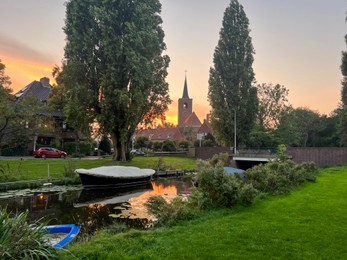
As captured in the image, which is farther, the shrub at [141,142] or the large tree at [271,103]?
the shrub at [141,142]

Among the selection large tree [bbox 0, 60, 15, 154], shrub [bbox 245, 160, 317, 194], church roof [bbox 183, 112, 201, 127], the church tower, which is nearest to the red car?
large tree [bbox 0, 60, 15, 154]

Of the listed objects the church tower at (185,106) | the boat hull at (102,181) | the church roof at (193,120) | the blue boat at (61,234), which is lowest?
the boat hull at (102,181)

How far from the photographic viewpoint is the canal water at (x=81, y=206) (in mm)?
11695

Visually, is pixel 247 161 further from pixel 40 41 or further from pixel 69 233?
pixel 69 233

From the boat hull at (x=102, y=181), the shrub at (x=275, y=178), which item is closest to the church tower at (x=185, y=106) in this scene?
the boat hull at (x=102, y=181)

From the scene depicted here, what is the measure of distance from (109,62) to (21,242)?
2660 cm

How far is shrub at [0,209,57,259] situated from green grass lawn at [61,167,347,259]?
1.73 ft

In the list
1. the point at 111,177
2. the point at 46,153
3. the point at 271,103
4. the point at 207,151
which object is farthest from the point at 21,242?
the point at 271,103

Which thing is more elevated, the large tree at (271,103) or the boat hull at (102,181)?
the large tree at (271,103)

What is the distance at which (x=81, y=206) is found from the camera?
15.1 m

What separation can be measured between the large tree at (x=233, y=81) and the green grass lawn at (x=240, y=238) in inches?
1274

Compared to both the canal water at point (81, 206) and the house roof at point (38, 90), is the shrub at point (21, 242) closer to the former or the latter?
the canal water at point (81, 206)

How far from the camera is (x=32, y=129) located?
27.9 meters

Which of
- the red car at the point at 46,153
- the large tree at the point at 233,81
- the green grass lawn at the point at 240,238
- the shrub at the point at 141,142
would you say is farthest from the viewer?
the shrub at the point at 141,142
